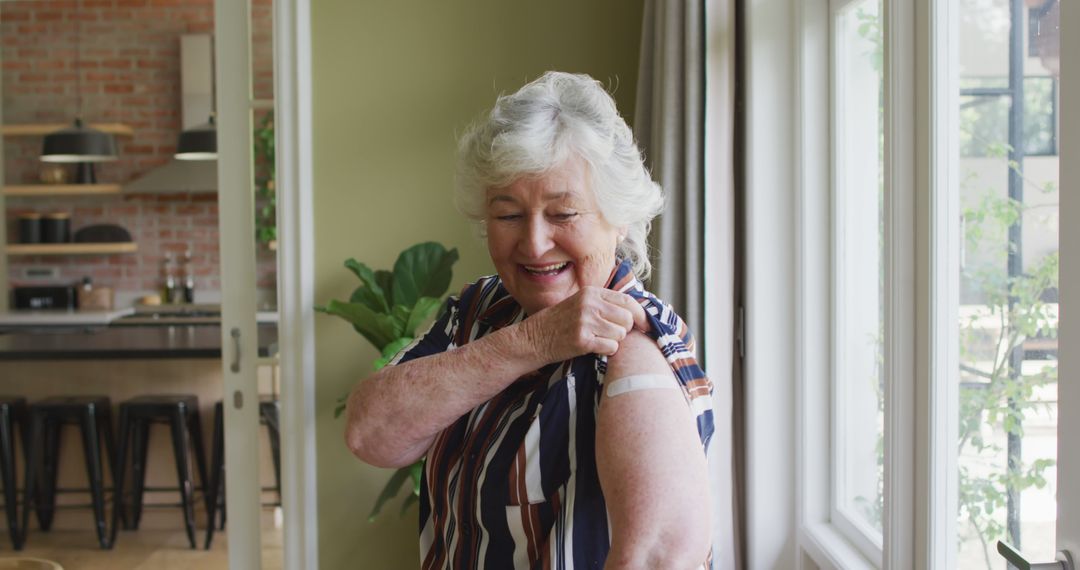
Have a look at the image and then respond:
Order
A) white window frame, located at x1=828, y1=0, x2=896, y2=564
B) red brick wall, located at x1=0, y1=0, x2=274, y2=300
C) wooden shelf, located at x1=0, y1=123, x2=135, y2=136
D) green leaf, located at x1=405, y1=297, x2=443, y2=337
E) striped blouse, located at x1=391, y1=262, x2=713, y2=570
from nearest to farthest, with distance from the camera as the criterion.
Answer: striped blouse, located at x1=391, y1=262, x2=713, y2=570
white window frame, located at x1=828, y1=0, x2=896, y2=564
green leaf, located at x1=405, y1=297, x2=443, y2=337
wooden shelf, located at x1=0, y1=123, x2=135, y2=136
red brick wall, located at x1=0, y1=0, x2=274, y2=300

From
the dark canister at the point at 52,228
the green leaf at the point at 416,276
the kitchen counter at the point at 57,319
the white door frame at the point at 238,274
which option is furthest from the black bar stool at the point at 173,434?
the dark canister at the point at 52,228

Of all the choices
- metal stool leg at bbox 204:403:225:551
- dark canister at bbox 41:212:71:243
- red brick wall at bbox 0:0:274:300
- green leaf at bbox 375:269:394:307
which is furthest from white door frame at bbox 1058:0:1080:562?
dark canister at bbox 41:212:71:243

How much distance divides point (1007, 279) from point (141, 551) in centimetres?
462

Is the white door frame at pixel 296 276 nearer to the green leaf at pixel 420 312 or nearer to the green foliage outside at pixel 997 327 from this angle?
the green leaf at pixel 420 312

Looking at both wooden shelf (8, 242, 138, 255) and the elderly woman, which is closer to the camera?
the elderly woman

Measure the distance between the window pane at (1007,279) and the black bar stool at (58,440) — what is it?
14.5 ft

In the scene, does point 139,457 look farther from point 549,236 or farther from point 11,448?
point 549,236

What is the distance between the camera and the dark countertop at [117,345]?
15.7 ft

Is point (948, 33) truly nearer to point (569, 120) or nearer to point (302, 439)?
point (569, 120)

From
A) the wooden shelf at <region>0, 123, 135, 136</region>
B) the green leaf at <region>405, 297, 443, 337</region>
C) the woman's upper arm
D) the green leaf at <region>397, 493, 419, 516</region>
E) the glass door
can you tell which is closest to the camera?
the woman's upper arm

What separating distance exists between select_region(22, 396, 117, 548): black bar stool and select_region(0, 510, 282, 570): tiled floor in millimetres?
104

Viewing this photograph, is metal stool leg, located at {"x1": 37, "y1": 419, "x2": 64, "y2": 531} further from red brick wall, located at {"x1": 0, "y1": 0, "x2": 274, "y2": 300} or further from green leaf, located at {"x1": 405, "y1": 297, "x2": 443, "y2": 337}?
green leaf, located at {"x1": 405, "y1": 297, "x2": 443, "y2": 337}

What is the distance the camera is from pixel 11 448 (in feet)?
16.9

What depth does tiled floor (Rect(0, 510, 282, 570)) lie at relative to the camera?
485 centimetres
